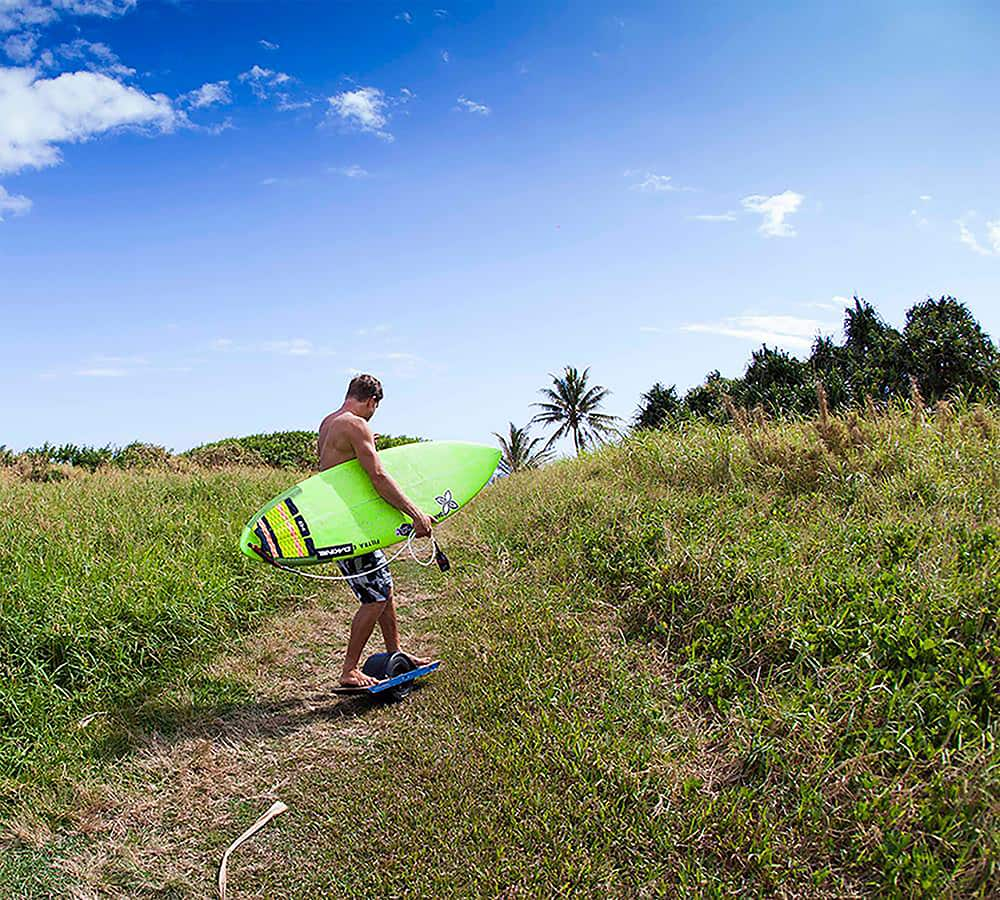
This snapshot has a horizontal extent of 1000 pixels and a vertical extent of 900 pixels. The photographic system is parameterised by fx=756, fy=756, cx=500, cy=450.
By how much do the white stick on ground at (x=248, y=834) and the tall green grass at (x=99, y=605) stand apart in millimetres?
1290

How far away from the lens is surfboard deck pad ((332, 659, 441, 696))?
177 inches

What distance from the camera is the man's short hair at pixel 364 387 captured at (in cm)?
461

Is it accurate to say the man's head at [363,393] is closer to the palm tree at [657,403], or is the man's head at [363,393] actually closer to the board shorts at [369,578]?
the board shorts at [369,578]

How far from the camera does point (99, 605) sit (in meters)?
5.26

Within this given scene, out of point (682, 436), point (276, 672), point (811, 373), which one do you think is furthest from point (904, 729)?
point (811, 373)

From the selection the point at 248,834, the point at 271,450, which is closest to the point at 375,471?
the point at 248,834

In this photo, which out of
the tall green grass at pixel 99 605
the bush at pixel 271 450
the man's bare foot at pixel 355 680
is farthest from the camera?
the bush at pixel 271 450

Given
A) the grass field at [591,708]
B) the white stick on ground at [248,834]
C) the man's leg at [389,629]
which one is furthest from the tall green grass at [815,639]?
the white stick on ground at [248,834]

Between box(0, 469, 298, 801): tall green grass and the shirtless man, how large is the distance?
145 centimetres

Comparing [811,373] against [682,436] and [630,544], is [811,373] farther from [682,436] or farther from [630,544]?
Answer: [630,544]

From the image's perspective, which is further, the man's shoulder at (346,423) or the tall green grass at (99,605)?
the man's shoulder at (346,423)

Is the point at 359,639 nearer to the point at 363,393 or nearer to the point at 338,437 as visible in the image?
the point at 338,437

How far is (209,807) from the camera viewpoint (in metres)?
3.77

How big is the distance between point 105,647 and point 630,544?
362 cm
